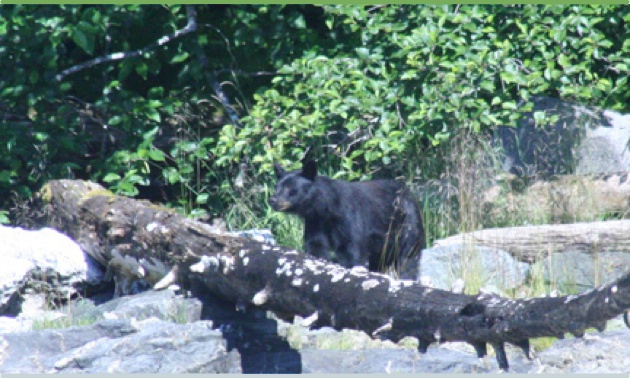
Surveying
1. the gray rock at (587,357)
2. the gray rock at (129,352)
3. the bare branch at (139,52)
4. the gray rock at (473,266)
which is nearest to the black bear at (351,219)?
the gray rock at (473,266)

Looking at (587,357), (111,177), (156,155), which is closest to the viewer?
(587,357)

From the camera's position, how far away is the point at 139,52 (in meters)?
10.4

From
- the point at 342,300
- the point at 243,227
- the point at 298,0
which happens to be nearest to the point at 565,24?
the point at 298,0

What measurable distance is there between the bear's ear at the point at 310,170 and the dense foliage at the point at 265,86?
0.90 metres

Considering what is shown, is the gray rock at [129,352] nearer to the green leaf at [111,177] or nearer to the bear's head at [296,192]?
the bear's head at [296,192]

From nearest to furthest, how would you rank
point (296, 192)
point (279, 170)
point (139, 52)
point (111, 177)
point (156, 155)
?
point (296, 192), point (279, 170), point (111, 177), point (156, 155), point (139, 52)

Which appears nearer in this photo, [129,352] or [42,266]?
[129,352]

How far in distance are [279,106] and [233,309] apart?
382cm

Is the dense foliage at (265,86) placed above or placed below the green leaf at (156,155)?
above

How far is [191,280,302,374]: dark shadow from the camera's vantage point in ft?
20.0

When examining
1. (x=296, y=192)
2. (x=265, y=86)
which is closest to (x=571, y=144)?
(x=296, y=192)

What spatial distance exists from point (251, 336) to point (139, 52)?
4932 mm

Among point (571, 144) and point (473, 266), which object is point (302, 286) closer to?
point (473, 266)

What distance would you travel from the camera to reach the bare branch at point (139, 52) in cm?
1037
